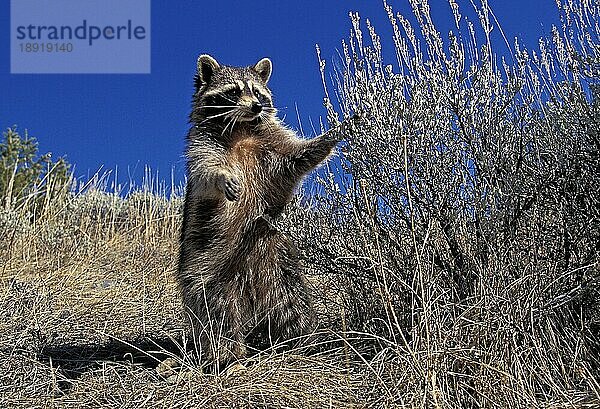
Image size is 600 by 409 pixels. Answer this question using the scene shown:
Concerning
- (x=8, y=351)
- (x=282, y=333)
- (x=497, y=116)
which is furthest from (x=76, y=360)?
(x=497, y=116)

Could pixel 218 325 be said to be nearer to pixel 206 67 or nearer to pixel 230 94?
pixel 230 94

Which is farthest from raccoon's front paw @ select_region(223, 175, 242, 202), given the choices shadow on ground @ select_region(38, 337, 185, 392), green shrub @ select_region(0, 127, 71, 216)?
green shrub @ select_region(0, 127, 71, 216)

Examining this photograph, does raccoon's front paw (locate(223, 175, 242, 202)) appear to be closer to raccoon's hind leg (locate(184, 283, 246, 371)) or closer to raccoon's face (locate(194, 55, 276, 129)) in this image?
raccoon's face (locate(194, 55, 276, 129))

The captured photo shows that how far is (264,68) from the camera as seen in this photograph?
5.12 metres

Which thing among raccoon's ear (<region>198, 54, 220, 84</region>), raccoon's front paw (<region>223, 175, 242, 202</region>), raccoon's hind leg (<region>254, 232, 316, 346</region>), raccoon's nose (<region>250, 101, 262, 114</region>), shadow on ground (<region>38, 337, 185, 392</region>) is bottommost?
shadow on ground (<region>38, 337, 185, 392</region>)

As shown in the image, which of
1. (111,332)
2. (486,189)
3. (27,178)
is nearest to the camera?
(486,189)

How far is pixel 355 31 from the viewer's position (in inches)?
172

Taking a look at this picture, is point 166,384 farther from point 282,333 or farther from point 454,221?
point 454,221

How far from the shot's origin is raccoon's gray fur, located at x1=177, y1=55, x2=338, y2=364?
4547 millimetres

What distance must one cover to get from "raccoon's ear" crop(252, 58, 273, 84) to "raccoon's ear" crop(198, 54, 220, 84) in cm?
32

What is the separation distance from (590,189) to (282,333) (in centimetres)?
210

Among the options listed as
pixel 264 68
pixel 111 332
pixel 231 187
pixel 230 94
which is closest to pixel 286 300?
pixel 231 187

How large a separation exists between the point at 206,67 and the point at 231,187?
114 centimetres

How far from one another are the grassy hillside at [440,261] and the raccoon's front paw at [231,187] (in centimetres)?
56
